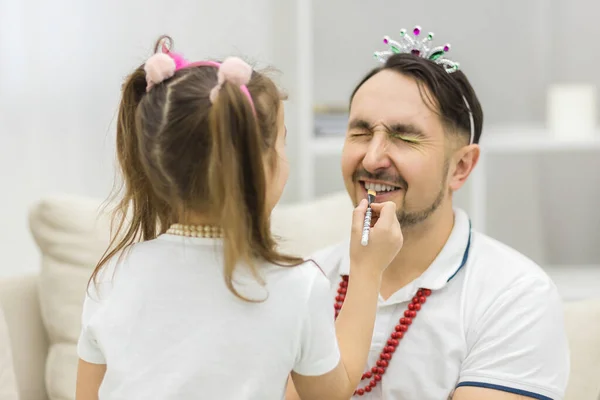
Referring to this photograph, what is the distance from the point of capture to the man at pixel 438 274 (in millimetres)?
1528

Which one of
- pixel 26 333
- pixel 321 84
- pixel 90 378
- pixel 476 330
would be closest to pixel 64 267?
pixel 26 333

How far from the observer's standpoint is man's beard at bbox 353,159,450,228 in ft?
5.39

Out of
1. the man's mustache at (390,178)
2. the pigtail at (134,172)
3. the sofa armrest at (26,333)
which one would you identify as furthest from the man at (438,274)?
the sofa armrest at (26,333)

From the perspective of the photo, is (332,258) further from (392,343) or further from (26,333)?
(26,333)

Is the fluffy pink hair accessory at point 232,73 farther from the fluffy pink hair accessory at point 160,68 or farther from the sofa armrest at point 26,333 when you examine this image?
the sofa armrest at point 26,333

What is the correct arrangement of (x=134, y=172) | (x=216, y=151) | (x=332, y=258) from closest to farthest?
(x=216, y=151) → (x=134, y=172) → (x=332, y=258)

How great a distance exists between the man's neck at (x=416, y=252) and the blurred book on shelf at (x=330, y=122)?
1155 millimetres

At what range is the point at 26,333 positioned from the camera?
6.66 feet

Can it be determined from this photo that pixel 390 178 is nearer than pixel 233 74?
No

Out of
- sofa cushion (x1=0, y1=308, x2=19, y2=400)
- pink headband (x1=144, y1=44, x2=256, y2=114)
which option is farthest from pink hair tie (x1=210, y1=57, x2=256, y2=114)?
sofa cushion (x1=0, y1=308, x2=19, y2=400)

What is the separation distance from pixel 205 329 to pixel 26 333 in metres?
1.01

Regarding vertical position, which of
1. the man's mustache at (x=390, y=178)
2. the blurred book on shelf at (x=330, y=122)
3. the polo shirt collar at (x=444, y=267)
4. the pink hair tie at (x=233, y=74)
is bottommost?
the polo shirt collar at (x=444, y=267)

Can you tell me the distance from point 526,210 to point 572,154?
281 mm

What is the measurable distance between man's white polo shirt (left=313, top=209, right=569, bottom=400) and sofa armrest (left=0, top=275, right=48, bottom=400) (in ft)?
Answer: 2.76
